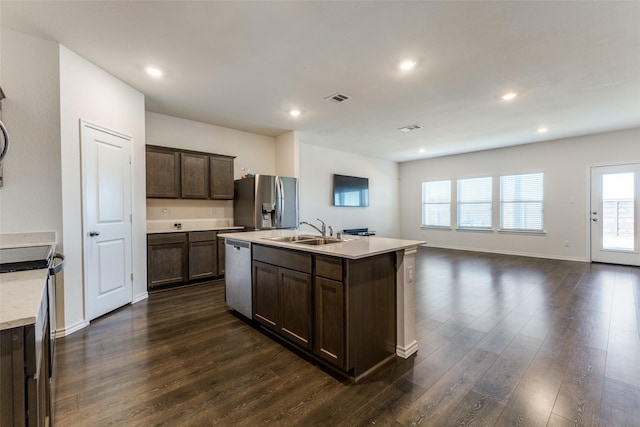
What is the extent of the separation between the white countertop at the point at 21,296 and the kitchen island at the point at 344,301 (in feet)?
4.73

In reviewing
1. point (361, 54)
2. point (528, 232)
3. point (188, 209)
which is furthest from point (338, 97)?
point (528, 232)

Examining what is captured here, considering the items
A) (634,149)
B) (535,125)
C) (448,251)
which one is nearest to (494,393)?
(535,125)

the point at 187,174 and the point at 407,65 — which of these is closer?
the point at 407,65

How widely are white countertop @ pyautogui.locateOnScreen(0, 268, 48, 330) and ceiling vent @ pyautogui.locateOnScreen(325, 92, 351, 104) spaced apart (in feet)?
11.1

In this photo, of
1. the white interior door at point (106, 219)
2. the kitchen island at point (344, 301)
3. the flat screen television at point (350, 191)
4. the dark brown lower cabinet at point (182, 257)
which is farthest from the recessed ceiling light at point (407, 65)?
the flat screen television at point (350, 191)

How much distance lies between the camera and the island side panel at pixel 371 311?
1.90 m

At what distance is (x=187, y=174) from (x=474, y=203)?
702cm

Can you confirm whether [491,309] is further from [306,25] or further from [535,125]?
[535,125]

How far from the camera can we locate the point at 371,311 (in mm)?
2027

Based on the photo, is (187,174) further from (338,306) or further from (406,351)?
(406,351)

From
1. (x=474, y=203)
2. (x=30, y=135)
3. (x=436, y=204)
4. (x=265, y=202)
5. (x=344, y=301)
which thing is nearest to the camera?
(x=344, y=301)

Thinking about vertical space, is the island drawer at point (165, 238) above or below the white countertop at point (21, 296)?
below

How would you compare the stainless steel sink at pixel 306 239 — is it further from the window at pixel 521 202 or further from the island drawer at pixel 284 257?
A: the window at pixel 521 202

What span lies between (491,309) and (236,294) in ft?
9.71
